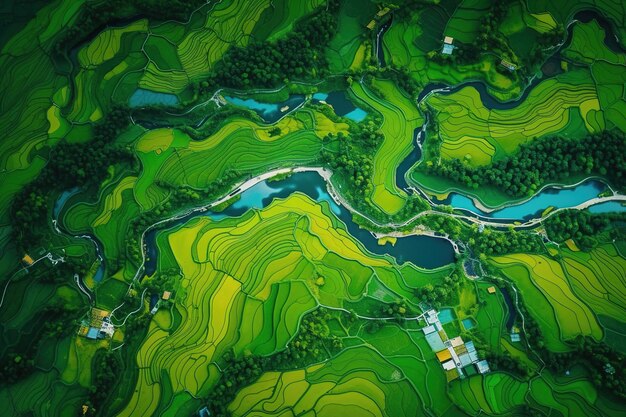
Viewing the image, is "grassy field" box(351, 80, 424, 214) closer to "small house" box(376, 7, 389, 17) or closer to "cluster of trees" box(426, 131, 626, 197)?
"cluster of trees" box(426, 131, 626, 197)

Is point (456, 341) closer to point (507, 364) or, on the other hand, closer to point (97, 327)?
point (507, 364)

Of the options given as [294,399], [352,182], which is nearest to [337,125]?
[352,182]

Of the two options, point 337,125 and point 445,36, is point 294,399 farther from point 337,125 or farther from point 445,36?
point 445,36

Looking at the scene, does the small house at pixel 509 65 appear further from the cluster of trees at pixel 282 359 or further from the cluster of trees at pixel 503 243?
the cluster of trees at pixel 282 359

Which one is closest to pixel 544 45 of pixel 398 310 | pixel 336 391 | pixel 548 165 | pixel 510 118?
pixel 510 118

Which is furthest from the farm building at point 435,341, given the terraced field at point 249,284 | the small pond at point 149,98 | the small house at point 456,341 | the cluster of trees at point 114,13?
the cluster of trees at point 114,13

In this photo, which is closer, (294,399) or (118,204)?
(294,399)

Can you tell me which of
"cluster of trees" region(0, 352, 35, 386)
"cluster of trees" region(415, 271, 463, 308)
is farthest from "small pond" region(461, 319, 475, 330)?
"cluster of trees" region(0, 352, 35, 386)
